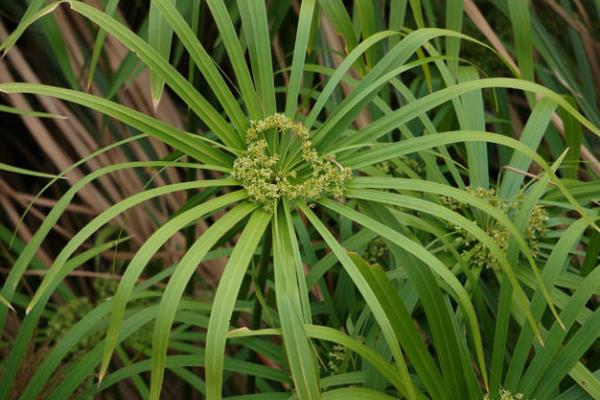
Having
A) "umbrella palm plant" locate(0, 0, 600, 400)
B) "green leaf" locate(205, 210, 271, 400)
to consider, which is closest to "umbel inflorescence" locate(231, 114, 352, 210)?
"umbrella palm plant" locate(0, 0, 600, 400)

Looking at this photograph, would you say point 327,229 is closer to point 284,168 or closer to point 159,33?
point 284,168

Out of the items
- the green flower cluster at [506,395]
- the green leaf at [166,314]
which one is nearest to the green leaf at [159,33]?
the green leaf at [166,314]

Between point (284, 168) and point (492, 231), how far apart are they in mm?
309

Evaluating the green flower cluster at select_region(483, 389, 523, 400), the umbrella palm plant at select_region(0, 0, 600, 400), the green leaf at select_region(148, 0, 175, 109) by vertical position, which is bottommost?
the green flower cluster at select_region(483, 389, 523, 400)

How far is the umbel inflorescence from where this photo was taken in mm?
848

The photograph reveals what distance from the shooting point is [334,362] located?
1139 millimetres

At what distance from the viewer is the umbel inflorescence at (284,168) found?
848mm

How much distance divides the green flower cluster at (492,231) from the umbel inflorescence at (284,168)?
0.22m

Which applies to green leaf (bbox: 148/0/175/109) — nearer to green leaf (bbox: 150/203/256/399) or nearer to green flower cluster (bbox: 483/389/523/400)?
green leaf (bbox: 150/203/256/399)

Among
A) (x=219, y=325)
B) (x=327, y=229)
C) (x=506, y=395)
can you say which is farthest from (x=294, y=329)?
(x=506, y=395)

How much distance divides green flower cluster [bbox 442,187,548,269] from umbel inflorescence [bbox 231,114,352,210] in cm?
22

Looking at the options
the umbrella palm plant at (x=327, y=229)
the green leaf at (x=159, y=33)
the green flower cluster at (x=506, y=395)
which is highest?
the green leaf at (x=159, y=33)

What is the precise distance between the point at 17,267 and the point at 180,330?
1.84ft

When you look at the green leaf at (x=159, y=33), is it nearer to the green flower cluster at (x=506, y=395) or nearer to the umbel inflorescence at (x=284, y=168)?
the umbel inflorescence at (x=284, y=168)
